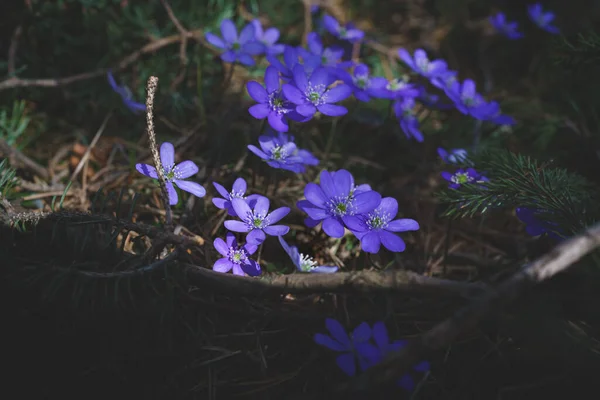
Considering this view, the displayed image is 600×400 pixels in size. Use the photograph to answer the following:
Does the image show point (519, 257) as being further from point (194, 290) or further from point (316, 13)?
point (316, 13)

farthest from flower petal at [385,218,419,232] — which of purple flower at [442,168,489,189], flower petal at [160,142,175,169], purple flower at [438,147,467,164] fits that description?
flower petal at [160,142,175,169]

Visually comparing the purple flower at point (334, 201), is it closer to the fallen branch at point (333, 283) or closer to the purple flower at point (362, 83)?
the fallen branch at point (333, 283)

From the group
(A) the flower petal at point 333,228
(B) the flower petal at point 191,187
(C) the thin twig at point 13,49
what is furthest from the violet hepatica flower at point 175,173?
(C) the thin twig at point 13,49

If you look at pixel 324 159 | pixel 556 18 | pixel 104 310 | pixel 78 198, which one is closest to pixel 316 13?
pixel 324 159

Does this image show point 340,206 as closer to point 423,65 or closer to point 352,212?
point 352,212

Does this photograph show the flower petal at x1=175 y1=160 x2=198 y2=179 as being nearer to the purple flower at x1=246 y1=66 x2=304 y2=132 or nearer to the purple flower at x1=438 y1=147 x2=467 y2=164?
the purple flower at x1=246 y1=66 x2=304 y2=132

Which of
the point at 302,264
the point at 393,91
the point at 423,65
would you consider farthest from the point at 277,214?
the point at 423,65
